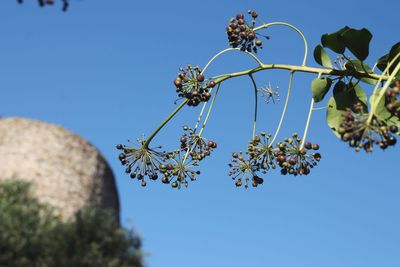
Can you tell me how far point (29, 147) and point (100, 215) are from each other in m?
1.14

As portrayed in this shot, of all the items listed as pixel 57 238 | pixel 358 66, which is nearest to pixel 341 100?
pixel 358 66

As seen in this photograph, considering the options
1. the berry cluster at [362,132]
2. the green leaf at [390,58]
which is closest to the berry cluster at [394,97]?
the berry cluster at [362,132]

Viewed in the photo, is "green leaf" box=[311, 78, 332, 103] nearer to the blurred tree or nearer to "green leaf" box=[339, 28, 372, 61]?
"green leaf" box=[339, 28, 372, 61]

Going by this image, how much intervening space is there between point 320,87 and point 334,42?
19.1 inches

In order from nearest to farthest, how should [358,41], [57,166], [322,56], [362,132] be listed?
[362,132]
[57,166]
[358,41]
[322,56]

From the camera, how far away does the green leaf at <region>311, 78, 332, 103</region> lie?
23.3ft

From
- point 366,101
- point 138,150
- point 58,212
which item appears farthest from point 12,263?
point 366,101

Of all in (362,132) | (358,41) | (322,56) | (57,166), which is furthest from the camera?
(322,56)

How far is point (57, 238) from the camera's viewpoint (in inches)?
243

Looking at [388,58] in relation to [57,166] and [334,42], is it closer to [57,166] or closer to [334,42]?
[334,42]

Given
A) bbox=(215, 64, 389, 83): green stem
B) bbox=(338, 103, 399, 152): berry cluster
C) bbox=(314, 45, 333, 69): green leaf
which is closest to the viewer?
bbox=(338, 103, 399, 152): berry cluster

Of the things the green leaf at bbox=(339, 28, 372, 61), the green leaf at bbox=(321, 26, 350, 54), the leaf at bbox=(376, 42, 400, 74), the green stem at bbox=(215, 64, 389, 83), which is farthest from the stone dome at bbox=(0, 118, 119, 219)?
the leaf at bbox=(376, 42, 400, 74)

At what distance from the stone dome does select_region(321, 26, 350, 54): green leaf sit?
8.50ft

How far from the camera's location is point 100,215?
6441 mm
